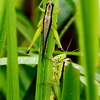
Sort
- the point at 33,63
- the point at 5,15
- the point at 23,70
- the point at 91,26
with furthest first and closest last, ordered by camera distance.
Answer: the point at 23,70 < the point at 33,63 < the point at 5,15 < the point at 91,26

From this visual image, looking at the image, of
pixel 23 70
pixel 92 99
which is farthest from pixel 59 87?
pixel 23 70

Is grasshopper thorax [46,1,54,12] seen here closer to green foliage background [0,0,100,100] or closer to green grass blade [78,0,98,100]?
green foliage background [0,0,100,100]

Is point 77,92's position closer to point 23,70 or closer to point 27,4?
point 23,70

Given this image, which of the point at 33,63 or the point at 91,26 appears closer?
the point at 91,26

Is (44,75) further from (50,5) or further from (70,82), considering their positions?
(50,5)

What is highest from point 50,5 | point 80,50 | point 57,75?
point 50,5

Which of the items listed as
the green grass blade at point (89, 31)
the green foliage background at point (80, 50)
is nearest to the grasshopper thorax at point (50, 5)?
the green foliage background at point (80, 50)

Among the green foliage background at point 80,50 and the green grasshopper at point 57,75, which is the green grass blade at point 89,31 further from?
the green grasshopper at point 57,75

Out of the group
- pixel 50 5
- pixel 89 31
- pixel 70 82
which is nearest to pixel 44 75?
pixel 70 82
